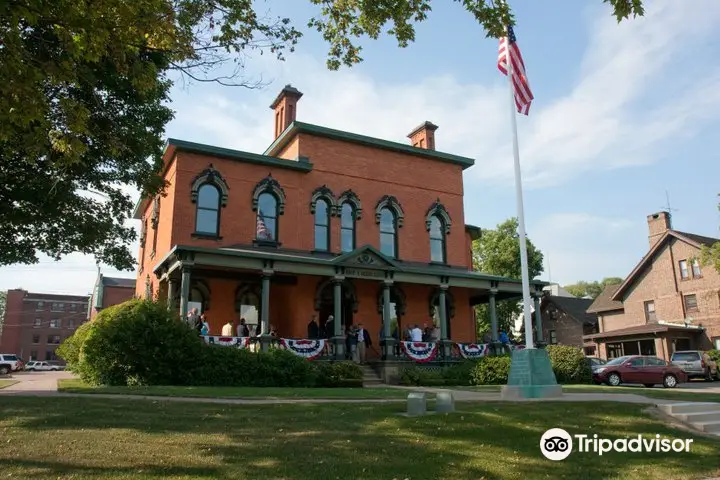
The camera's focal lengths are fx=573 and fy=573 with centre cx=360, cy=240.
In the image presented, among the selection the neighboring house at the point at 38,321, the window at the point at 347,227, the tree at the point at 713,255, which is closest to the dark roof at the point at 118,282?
the neighboring house at the point at 38,321

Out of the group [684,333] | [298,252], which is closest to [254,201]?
[298,252]

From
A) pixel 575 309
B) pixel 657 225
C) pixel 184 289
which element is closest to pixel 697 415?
pixel 184 289

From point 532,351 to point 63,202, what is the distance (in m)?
14.3

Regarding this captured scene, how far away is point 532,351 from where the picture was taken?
14.3m

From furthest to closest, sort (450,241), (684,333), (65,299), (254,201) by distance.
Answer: (65,299) < (684,333) < (450,241) < (254,201)

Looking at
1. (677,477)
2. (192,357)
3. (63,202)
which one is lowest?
(677,477)

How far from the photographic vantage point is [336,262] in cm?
2217

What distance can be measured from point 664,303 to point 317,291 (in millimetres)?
31471

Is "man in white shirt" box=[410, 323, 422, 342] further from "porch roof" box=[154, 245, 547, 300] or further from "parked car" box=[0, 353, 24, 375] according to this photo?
"parked car" box=[0, 353, 24, 375]

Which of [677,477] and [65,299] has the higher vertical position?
[65,299]

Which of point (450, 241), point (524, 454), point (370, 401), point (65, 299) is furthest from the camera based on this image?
point (65, 299)

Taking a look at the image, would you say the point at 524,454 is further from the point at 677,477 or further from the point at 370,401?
the point at 370,401

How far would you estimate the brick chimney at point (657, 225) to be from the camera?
4512 cm

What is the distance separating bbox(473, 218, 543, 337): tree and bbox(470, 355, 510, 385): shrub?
87.9ft
